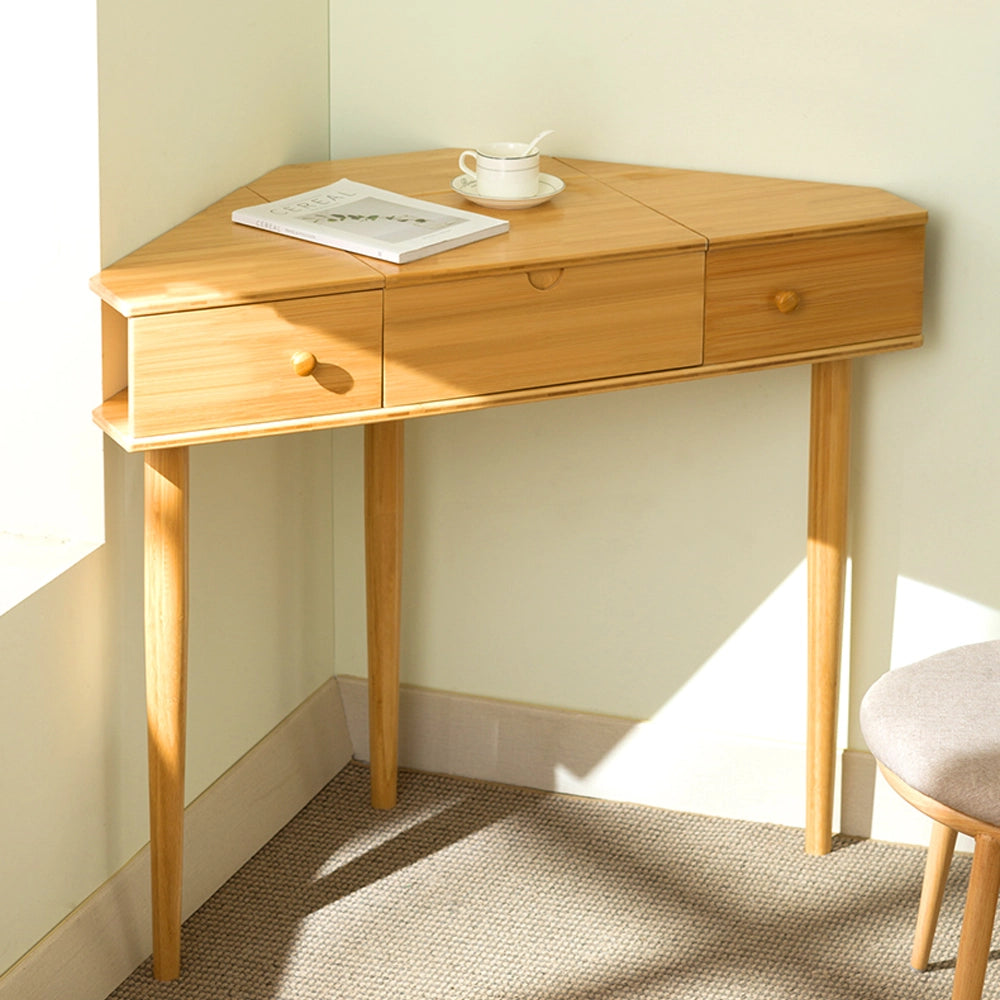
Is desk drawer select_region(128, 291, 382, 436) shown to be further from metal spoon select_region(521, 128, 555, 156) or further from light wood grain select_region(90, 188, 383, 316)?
metal spoon select_region(521, 128, 555, 156)

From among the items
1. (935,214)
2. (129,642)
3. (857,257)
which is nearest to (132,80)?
(129,642)

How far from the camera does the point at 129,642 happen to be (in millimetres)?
1943

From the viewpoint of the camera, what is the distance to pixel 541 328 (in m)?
1.78

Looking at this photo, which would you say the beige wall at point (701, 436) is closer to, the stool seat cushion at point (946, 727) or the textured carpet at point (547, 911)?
the textured carpet at point (547, 911)

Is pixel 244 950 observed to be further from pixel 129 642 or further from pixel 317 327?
pixel 317 327

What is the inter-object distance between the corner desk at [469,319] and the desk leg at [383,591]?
1.31 ft

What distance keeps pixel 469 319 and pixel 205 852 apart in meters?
0.89

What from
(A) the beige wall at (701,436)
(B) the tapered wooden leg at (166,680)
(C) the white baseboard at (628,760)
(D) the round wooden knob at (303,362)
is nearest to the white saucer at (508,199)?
(A) the beige wall at (701,436)

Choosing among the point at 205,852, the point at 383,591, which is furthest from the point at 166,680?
the point at 383,591

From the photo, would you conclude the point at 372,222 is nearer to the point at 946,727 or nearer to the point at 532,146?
the point at 532,146

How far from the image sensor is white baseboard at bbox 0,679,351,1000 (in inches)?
73.0

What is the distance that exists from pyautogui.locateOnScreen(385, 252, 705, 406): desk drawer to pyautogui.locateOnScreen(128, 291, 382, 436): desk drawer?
4 centimetres

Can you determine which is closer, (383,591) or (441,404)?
(441,404)

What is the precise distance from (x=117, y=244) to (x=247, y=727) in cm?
80
